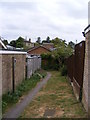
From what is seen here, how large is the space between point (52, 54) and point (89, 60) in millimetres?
24501

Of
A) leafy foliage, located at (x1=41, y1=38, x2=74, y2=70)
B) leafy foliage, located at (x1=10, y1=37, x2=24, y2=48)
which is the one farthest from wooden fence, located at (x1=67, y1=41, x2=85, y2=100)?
leafy foliage, located at (x1=10, y1=37, x2=24, y2=48)

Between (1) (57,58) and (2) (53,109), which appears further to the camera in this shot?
(1) (57,58)

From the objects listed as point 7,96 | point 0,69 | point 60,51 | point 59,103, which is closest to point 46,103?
point 59,103

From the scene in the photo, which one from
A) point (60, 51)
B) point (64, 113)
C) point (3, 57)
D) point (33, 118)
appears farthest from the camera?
point (60, 51)

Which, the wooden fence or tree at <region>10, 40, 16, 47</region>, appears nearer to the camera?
Result: the wooden fence

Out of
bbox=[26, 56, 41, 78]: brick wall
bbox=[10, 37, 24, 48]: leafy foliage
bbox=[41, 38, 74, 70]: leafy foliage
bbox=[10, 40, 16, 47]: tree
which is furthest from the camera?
bbox=[10, 40, 16, 47]: tree

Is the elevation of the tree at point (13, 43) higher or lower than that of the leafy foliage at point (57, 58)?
higher

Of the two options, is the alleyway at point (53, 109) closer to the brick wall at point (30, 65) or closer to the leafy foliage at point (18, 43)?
the brick wall at point (30, 65)

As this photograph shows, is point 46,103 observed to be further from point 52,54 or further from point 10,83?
point 52,54

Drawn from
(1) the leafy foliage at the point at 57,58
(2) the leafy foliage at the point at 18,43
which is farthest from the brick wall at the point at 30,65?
(2) the leafy foliage at the point at 18,43

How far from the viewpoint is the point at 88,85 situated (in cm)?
687

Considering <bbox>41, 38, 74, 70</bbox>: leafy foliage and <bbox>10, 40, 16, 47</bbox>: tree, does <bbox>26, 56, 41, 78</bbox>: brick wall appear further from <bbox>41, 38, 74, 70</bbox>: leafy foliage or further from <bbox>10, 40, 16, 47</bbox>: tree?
<bbox>10, 40, 16, 47</bbox>: tree

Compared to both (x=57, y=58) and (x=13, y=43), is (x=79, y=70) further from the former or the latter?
(x=13, y=43)

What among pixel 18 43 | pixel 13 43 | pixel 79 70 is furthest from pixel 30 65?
pixel 13 43
